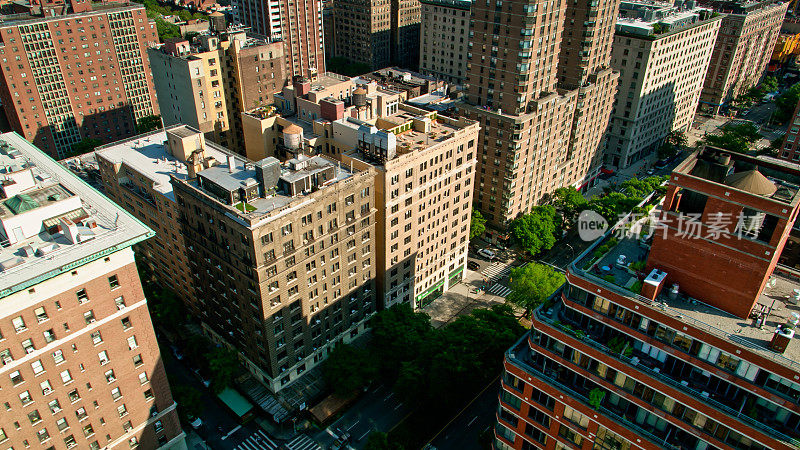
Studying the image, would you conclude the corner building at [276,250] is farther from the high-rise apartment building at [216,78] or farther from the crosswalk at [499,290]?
the crosswalk at [499,290]

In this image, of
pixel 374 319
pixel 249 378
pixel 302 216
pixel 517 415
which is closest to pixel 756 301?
pixel 517 415

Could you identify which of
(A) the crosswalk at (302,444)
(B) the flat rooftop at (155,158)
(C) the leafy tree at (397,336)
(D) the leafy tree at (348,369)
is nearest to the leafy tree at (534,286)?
(C) the leafy tree at (397,336)

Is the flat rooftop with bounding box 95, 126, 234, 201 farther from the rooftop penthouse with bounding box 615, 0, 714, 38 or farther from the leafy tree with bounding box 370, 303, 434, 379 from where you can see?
the rooftop penthouse with bounding box 615, 0, 714, 38

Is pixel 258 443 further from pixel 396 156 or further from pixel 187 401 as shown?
pixel 396 156

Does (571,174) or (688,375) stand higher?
(688,375)

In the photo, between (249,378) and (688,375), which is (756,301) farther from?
(249,378)

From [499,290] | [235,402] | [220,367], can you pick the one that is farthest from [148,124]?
[499,290]
